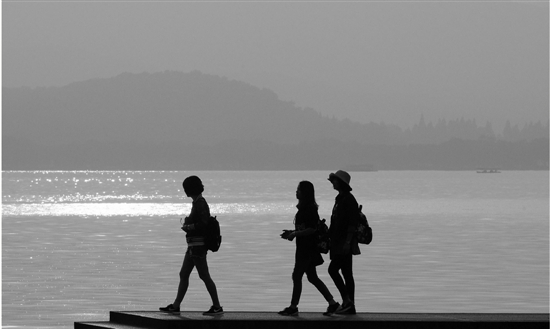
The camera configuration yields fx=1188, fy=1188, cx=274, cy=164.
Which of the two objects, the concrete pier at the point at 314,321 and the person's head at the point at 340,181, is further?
the person's head at the point at 340,181

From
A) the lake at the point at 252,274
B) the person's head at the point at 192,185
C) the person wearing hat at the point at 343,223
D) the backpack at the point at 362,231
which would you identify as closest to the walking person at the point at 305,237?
the person wearing hat at the point at 343,223

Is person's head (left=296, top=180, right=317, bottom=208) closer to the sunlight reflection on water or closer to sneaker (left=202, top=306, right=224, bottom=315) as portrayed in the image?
sneaker (left=202, top=306, right=224, bottom=315)

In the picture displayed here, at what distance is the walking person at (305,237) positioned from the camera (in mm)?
13383

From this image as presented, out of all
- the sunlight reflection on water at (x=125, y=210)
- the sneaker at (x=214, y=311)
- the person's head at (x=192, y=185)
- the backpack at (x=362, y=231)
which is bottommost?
the sneaker at (x=214, y=311)

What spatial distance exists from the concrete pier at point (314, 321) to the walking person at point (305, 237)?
35 cm

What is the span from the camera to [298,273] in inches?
538

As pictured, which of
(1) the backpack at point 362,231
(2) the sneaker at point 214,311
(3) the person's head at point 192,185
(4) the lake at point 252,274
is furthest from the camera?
(4) the lake at point 252,274

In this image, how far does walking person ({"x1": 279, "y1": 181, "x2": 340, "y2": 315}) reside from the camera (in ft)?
43.9

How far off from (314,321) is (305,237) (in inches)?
40.5

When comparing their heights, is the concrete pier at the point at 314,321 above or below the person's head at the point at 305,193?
below

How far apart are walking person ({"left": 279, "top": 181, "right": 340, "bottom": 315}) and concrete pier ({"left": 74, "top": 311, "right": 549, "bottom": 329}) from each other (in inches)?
14.0

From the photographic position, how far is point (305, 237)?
44.4 feet

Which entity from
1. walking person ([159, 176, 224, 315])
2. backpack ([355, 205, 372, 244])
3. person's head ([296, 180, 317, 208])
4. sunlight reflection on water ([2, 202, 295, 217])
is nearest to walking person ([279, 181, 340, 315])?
person's head ([296, 180, 317, 208])

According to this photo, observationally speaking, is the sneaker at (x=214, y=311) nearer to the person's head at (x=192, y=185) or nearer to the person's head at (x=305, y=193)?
the person's head at (x=192, y=185)
